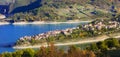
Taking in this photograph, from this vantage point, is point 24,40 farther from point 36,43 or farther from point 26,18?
point 26,18

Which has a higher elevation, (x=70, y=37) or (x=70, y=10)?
(x=70, y=37)

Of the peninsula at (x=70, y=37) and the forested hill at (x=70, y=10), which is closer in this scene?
the peninsula at (x=70, y=37)

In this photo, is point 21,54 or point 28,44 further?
point 28,44

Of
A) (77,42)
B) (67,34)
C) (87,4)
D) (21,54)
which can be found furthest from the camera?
(87,4)

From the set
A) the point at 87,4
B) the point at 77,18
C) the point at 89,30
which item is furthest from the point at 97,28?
the point at 87,4

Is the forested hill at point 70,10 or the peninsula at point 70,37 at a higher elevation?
the peninsula at point 70,37

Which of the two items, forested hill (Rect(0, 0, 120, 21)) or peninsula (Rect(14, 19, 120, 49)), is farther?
forested hill (Rect(0, 0, 120, 21))

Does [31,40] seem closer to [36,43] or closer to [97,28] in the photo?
[36,43]

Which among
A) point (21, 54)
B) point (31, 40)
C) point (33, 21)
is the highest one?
point (21, 54)

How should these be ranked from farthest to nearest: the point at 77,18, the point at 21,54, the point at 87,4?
the point at 87,4 → the point at 77,18 → the point at 21,54

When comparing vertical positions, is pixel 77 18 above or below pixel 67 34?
below
